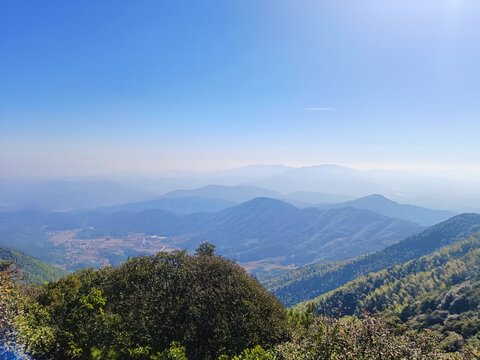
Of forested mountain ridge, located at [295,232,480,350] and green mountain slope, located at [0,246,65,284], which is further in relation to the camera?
green mountain slope, located at [0,246,65,284]

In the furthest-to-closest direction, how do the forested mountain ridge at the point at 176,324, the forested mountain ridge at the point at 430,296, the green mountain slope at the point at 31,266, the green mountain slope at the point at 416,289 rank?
1. the green mountain slope at the point at 31,266
2. the green mountain slope at the point at 416,289
3. the forested mountain ridge at the point at 430,296
4. the forested mountain ridge at the point at 176,324

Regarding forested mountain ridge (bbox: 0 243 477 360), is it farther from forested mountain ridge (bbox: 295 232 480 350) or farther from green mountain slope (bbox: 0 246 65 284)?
green mountain slope (bbox: 0 246 65 284)

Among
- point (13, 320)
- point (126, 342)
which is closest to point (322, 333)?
point (126, 342)

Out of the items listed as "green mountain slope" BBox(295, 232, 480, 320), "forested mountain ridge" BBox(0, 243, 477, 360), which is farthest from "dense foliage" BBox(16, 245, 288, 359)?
"green mountain slope" BBox(295, 232, 480, 320)

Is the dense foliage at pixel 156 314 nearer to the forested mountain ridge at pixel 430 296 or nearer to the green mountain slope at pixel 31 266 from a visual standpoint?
the forested mountain ridge at pixel 430 296

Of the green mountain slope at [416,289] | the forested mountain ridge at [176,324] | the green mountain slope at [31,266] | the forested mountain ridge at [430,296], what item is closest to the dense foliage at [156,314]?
the forested mountain ridge at [176,324]

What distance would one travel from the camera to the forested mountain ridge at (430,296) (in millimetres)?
62688

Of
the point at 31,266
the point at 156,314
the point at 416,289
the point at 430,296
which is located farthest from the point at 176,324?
the point at 31,266

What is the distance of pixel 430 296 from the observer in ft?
310

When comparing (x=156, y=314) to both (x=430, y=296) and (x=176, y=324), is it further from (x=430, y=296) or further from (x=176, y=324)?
(x=430, y=296)

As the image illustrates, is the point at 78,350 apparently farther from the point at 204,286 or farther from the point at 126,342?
the point at 204,286

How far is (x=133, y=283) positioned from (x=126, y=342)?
7.54 m

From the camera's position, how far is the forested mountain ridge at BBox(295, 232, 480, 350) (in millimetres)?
62688

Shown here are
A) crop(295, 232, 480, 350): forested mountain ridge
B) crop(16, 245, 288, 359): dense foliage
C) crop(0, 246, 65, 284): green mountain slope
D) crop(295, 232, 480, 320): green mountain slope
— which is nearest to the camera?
crop(16, 245, 288, 359): dense foliage
